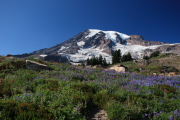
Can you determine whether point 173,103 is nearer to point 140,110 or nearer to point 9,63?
point 140,110

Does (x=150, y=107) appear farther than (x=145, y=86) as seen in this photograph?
No

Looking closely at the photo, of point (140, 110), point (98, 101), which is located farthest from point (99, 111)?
point (140, 110)

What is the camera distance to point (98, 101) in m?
5.14

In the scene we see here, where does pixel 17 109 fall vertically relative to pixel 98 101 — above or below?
above

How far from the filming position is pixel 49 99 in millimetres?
4863

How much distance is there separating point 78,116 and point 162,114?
2903 millimetres

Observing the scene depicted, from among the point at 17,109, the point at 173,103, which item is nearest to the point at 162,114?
the point at 173,103

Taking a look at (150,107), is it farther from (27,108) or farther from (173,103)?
(27,108)

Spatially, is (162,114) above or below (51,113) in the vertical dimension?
below

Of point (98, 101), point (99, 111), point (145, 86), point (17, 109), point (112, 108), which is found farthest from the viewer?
point (145, 86)

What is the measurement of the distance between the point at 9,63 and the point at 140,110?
11.1 meters

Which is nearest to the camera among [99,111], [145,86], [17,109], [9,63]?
[17,109]

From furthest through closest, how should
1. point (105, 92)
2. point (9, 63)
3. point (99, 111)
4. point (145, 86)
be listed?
point (9, 63)
point (145, 86)
point (105, 92)
point (99, 111)

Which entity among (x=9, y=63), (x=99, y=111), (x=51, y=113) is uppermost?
(x=9, y=63)
